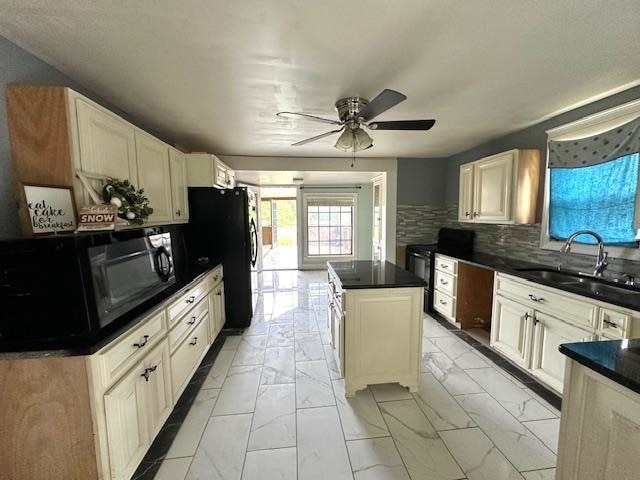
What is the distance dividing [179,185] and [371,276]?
2126 mm

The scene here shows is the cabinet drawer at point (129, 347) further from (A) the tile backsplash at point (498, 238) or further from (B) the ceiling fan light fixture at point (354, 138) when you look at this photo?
(A) the tile backsplash at point (498, 238)

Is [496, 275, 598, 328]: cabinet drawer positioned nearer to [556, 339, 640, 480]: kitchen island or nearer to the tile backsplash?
the tile backsplash

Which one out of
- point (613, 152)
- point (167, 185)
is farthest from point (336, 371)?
point (613, 152)

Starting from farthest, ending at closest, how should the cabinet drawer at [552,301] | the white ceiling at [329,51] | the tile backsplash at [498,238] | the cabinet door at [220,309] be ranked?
1. the cabinet door at [220,309]
2. the tile backsplash at [498,238]
3. the cabinet drawer at [552,301]
4. the white ceiling at [329,51]

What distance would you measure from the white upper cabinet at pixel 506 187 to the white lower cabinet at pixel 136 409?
3.27 m

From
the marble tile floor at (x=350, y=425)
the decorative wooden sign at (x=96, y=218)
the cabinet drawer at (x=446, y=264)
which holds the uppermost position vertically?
the decorative wooden sign at (x=96, y=218)

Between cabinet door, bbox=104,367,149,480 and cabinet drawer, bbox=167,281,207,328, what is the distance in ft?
1.44

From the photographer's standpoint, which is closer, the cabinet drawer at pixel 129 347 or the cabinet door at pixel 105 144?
the cabinet drawer at pixel 129 347

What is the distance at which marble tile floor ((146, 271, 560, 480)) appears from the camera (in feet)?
4.78

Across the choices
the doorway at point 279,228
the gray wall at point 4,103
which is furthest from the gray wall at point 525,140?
the doorway at point 279,228

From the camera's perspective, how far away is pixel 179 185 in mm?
2742

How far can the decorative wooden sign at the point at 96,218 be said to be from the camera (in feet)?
4.54

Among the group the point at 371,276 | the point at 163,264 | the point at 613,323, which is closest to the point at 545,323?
the point at 613,323

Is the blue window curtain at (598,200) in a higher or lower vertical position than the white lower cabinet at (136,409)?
higher
